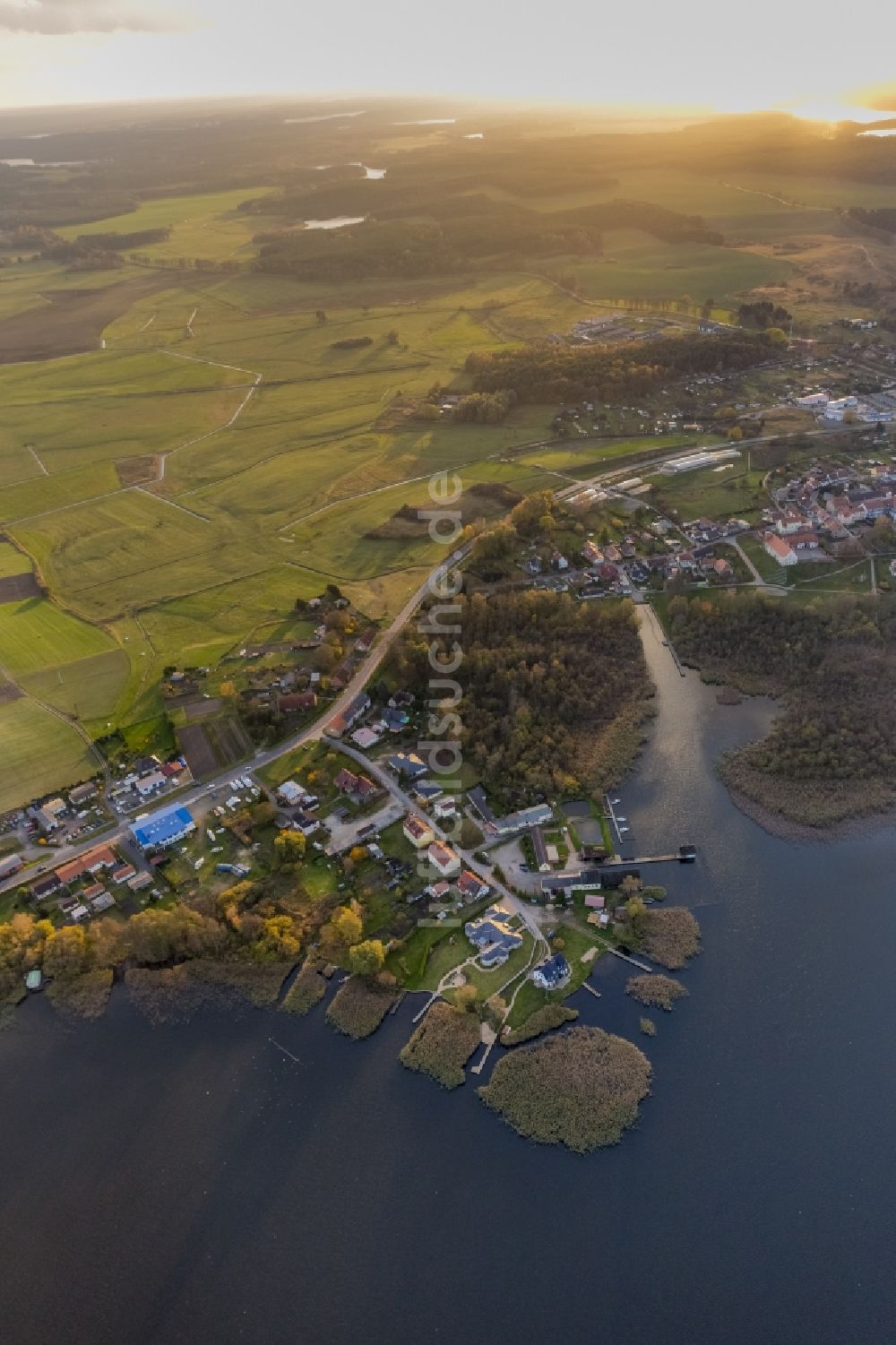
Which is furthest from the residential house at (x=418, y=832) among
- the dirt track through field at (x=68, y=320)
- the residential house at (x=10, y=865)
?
the dirt track through field at (x=68, y=320)

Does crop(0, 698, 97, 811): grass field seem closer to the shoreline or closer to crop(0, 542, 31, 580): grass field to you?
crop(0, 542, 31, 580): grass field

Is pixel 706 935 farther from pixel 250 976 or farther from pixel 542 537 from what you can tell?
pixel 542 537

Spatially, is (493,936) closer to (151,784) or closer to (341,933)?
(341,933)

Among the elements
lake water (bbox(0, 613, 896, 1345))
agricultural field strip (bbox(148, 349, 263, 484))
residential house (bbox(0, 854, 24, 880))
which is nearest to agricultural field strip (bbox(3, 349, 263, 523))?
agricultural field strip (bbox(148, 349, 263, 484))

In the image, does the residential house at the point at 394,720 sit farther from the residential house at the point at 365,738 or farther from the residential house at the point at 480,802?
the residential house at the point at 480,802

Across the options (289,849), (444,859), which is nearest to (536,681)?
(444,859)

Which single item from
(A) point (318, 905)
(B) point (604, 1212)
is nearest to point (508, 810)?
(A) point (318, 905)
